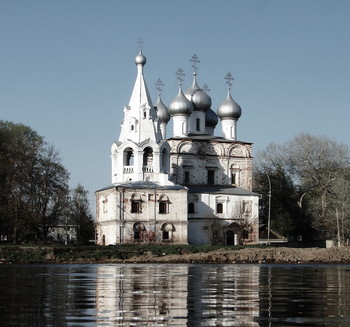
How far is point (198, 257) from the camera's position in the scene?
42281 millimetres

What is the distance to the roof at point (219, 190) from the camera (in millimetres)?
58156

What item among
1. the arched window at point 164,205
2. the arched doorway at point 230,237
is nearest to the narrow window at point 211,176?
the arched doorway at point 230,237

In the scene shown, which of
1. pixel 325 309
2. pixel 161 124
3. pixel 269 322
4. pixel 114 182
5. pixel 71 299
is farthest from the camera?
pixel 161 124

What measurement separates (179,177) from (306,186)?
12268 mm

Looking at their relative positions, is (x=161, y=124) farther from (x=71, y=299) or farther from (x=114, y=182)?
(x=71, y=299)

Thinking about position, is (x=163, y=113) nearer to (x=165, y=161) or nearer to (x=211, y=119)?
(x=211, y=119)

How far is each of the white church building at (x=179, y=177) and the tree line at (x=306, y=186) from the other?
4071 millimetres

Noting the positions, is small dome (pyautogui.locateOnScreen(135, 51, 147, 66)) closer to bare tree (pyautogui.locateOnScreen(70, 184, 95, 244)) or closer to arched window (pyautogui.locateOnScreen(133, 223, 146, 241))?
arched window (pyautogui.locateOnScreen(133, 223, 146, 241))

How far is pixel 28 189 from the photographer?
5409 centimetres

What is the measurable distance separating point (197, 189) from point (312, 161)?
11670 mm

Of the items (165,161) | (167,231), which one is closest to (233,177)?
(165,161)

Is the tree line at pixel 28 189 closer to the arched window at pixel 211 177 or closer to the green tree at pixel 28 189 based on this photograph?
the green tree at pixel 28 189

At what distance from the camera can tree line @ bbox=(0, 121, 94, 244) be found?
51.9 m

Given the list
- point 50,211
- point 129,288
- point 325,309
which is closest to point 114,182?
point 50,211
